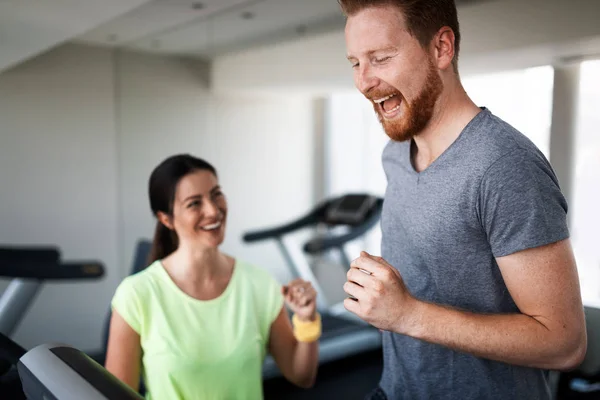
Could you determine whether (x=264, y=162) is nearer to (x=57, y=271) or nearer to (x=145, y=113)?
(x=145, y=113)

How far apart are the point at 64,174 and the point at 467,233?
8.81 feet

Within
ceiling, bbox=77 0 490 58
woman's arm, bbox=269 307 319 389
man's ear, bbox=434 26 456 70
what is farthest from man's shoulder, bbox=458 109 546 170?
ceiling, bbox=77 0 490 58

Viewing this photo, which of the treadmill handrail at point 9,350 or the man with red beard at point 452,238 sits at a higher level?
the man with red beard at point 452,238

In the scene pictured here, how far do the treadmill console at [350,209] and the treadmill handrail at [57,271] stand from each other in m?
2.34

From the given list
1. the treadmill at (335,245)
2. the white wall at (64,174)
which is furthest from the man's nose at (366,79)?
the treadmill at (335,245)

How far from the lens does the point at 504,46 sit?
198 centimetres

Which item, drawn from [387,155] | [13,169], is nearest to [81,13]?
[13,169]

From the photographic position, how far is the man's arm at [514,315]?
0.97m

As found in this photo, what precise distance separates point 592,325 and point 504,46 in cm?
113

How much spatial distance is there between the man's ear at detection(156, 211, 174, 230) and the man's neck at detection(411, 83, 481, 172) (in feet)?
3.12

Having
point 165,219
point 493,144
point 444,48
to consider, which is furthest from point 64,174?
point 493,144

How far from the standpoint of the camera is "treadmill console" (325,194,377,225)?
4.48 meters

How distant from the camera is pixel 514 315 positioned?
1.00 meters

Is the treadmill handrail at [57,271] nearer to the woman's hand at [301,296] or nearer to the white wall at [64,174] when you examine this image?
the white wall at [64,174]
